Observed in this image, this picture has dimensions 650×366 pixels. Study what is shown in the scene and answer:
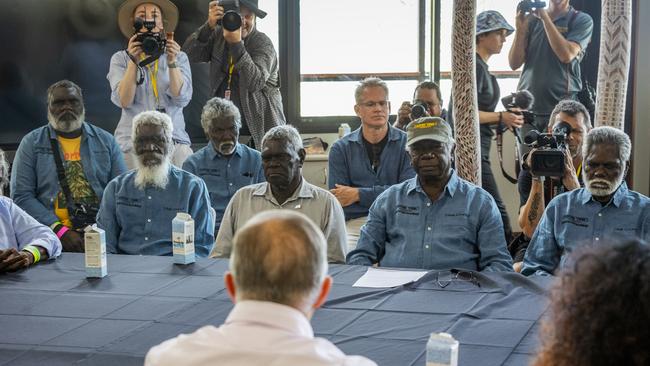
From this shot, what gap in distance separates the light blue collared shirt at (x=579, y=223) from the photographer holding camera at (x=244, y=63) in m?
2.71

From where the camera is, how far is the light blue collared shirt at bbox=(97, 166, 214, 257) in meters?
3.57

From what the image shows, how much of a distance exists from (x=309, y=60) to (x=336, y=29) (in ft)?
0.98

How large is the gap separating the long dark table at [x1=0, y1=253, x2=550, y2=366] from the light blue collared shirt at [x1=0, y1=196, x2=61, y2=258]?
22 cm

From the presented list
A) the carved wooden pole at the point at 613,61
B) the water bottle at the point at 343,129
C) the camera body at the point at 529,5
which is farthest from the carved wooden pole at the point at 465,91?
the camera body at the point at 529,5

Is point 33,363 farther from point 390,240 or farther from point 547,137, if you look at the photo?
point 547,137

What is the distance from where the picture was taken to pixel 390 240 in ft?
10.7

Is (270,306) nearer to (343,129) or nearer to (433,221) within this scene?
(433,221)

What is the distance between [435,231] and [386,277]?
1.81 ft

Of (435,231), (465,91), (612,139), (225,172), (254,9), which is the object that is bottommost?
(435,231)

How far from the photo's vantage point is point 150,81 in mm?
5047

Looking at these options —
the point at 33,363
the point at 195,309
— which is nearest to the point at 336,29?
the point at 195,309

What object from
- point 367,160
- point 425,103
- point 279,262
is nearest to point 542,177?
point 367,160

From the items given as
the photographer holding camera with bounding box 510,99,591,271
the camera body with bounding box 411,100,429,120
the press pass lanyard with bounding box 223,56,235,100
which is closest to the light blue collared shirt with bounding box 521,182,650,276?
the photographer holding camera with bounding box 510,99,591,271

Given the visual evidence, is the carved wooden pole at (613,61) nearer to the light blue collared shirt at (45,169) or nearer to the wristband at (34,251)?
the light blue collared shirt at (45,169)
